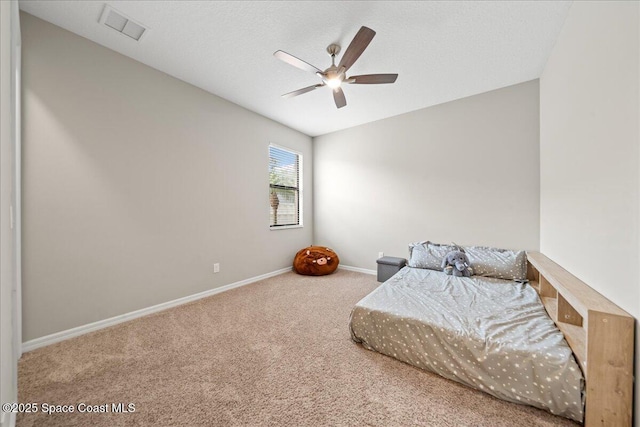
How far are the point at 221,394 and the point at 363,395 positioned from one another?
2.93ft

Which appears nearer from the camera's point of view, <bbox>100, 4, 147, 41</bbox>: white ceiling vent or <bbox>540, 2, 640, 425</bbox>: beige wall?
<bbox>540, 2, 640, 425</bbox>: beige wall

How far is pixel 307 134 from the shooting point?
4734 mm

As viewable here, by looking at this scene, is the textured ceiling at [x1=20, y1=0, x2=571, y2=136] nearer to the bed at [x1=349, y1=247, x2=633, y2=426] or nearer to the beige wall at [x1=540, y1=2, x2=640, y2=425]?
the beige wall at [x1=540, y1=2, x2=640, y2=425]

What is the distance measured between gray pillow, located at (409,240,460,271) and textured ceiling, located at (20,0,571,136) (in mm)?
2130

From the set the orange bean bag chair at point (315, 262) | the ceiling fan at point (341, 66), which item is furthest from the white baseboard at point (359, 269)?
the ceiling fan at point (341, 66)

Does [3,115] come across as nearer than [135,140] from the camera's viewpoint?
Yes

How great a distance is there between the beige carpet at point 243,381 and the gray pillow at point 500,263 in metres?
1.68

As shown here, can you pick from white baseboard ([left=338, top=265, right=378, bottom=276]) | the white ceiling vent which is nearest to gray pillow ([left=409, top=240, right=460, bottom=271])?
white baseboard ([left=338, top=265, right=378, bottom=276])

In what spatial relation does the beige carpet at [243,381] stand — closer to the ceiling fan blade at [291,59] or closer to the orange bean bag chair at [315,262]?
the orange bean bag chair at [315,262]

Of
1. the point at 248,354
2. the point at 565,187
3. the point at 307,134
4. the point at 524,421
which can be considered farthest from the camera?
the point at 307,134

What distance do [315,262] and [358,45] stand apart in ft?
10.3

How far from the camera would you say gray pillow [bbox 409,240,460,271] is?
3.08 m

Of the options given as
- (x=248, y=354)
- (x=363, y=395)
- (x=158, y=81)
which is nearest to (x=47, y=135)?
(x=158, y=81)

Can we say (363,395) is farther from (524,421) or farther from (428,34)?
(428,34)
